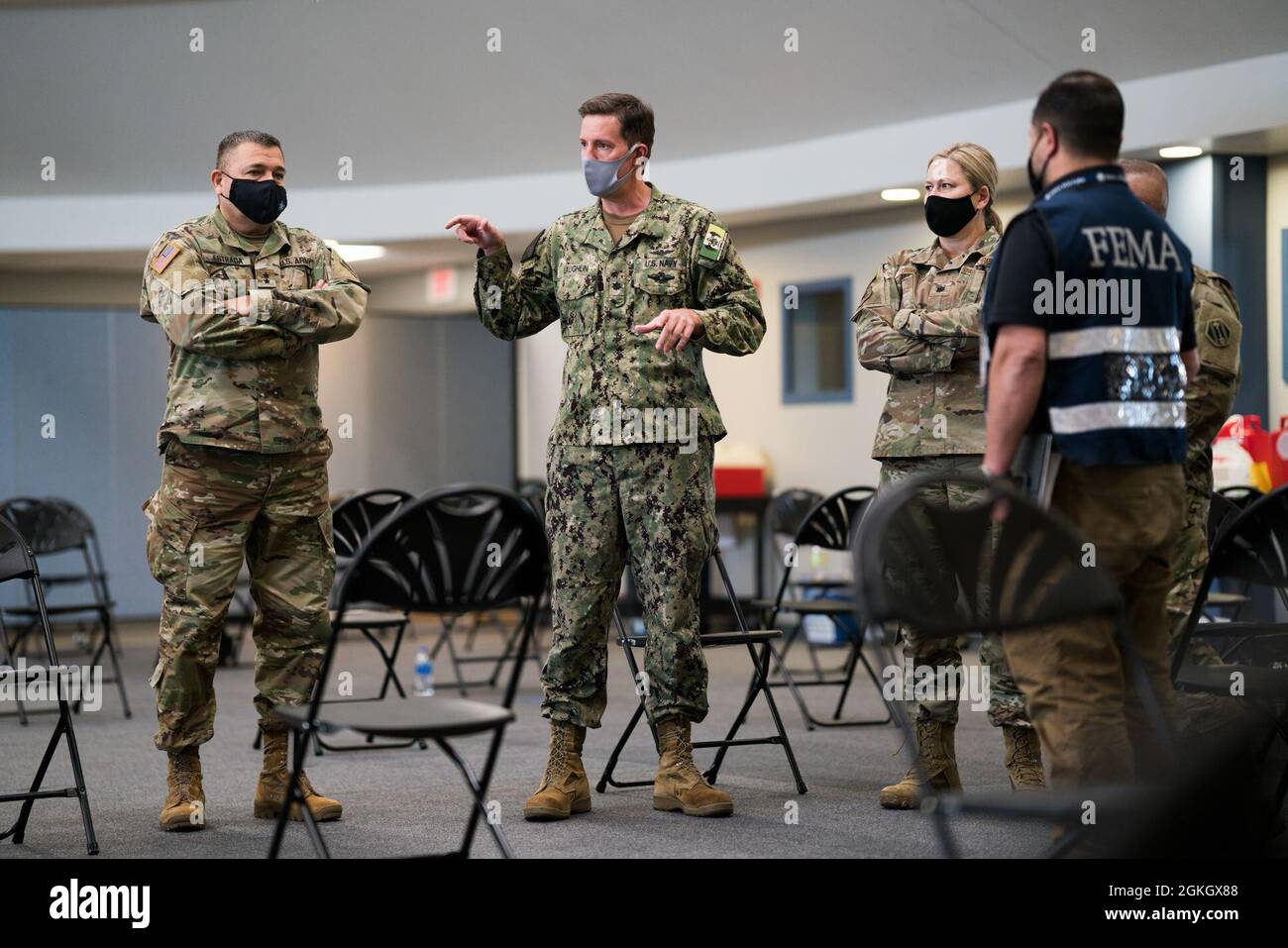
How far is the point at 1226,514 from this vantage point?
4.64 metres

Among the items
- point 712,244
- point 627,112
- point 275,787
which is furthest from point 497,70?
point 275,787

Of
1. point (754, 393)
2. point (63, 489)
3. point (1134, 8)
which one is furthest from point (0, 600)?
point (1134, 8)

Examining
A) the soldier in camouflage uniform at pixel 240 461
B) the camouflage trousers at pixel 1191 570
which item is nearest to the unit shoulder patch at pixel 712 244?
the soldier in camouflage uniform at pixel 240 461

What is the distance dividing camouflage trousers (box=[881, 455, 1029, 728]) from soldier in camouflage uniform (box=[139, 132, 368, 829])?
60.6 inches

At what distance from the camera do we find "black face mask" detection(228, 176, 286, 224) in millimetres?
3631

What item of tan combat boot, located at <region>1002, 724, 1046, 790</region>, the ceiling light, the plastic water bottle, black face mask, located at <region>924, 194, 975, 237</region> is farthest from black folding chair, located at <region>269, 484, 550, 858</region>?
the ceiling light

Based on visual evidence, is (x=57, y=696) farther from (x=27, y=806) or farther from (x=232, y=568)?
(x=232, y=568)

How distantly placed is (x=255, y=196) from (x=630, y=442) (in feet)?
3.80

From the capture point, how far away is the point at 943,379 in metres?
3.75

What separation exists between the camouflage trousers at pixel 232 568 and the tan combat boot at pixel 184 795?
0.17 ft

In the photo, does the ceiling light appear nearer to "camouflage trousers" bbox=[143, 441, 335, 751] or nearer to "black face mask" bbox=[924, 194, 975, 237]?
"camouflage trousers" bbox=[143, 441, 335, 751]

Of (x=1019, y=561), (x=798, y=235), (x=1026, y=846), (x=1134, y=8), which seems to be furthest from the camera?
(x=798, y=235)
